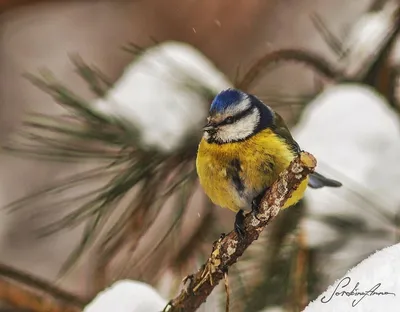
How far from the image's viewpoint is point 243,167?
56cm

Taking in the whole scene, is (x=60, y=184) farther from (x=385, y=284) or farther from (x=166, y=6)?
(x=166, y=6)

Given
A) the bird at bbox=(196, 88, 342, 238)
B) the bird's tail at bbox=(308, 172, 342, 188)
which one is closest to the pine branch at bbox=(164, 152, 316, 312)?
the bird at bbox=(196, 88, 342, 238)

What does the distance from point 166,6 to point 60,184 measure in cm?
158

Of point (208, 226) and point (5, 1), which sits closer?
point (208, 226)

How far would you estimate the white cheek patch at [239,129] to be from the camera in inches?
22.9

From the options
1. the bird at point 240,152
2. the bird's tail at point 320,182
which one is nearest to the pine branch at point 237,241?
the bird at point 240,152

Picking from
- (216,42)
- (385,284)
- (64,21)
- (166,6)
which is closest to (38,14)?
(64,21)

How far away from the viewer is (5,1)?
135cm

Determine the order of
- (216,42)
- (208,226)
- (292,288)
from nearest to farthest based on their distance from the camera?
(292,288) → (208,226) → (216,42)

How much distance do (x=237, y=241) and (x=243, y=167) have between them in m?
0.09

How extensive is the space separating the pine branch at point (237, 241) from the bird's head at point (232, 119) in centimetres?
10
